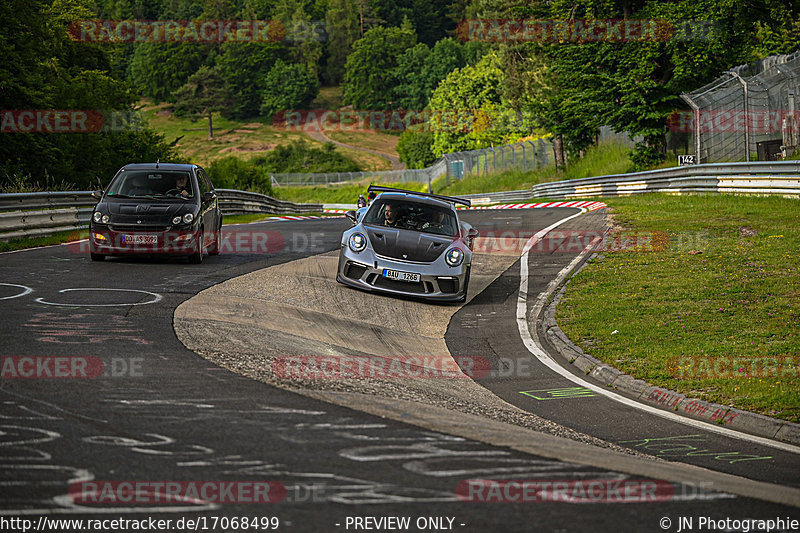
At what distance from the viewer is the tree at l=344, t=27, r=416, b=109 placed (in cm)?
16125

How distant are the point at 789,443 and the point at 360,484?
4.14 m

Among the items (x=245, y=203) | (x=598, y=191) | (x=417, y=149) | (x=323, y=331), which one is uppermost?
(x=417, y=149)

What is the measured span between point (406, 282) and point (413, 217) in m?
1.69

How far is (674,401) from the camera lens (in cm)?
830

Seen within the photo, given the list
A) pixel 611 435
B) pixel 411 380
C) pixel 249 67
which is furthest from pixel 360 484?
pixel 249 67

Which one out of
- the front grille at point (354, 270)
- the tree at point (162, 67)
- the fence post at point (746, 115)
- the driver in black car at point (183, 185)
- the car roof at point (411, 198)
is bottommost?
the front grille at point (354, 270)

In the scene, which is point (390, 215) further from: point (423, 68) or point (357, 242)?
point (423, 68)

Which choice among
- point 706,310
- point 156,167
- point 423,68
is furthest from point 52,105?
point 423,68

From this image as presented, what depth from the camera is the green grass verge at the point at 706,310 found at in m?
8.82

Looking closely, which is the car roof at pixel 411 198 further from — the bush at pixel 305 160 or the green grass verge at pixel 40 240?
the bush at pixel 305 160

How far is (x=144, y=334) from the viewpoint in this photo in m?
8.97

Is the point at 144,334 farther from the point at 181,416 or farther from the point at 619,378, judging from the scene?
the point at 619,378

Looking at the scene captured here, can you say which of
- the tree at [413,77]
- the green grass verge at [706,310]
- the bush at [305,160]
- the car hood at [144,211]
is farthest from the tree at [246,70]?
the car hood at [144,211]

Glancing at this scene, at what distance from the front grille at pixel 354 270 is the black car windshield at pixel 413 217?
3.37ft
